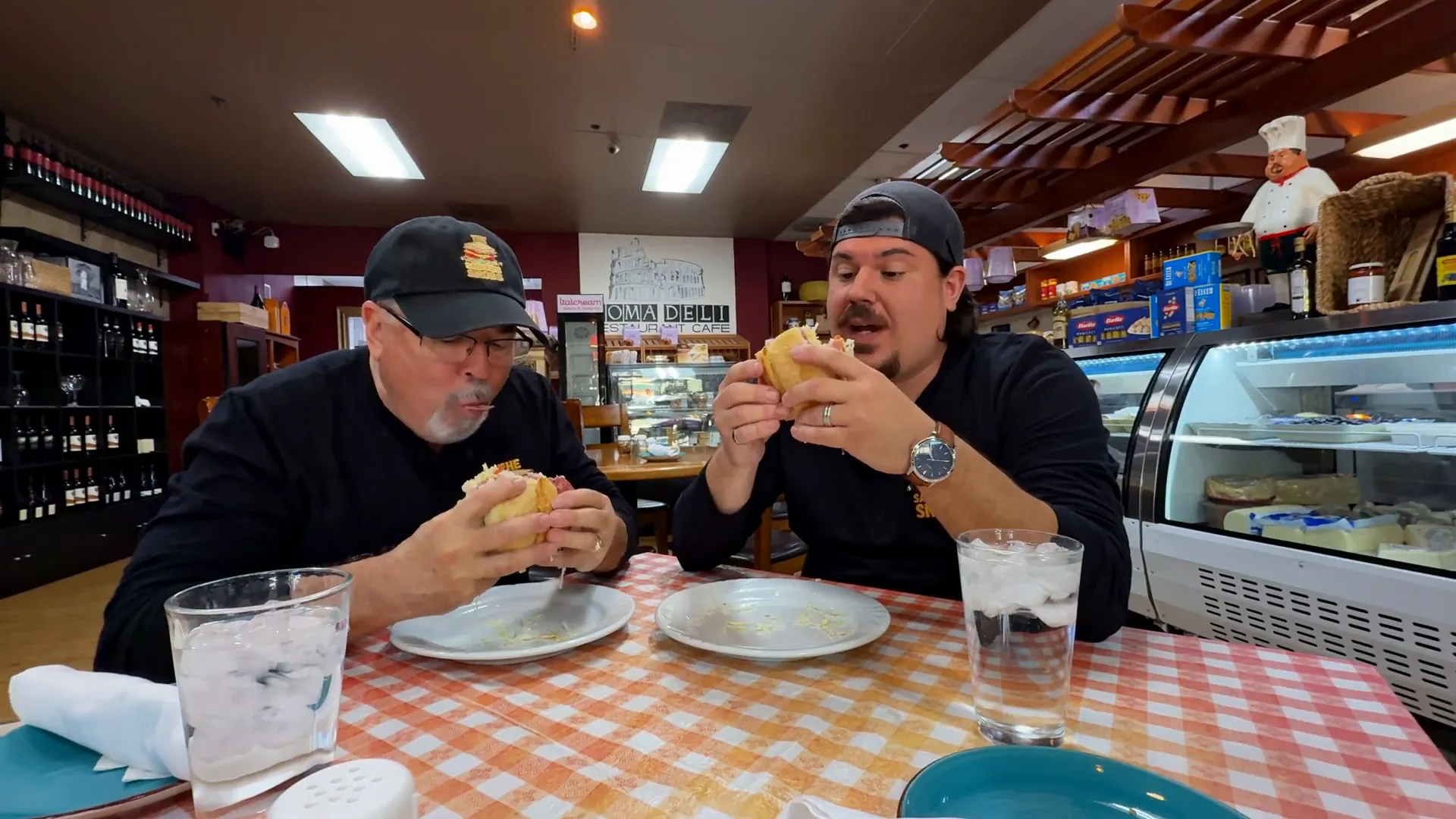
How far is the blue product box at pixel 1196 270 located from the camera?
288 centimetres

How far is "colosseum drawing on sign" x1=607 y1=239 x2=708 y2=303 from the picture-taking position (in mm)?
9375

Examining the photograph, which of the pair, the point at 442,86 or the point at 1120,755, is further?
the point at 442,86

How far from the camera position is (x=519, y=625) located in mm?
1171

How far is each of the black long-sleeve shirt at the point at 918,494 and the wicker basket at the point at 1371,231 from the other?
1.56m

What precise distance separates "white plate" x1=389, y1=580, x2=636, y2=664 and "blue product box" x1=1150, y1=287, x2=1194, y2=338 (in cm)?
288

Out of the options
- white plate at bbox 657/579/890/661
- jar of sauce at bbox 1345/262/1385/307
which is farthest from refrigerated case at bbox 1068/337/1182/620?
white plate at bbox 657/579/890/661

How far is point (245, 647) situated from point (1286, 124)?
381cm

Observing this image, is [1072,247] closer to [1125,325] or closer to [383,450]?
[1125,325]

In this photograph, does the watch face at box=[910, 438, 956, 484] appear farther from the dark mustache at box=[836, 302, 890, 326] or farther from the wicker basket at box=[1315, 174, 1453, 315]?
the wicker basket at box=[1315, 174, 1453, 315]

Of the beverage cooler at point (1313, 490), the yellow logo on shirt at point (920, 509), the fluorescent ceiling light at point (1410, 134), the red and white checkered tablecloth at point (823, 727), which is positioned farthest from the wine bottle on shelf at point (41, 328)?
the fluorescent ceiling light at point (1410, 134)

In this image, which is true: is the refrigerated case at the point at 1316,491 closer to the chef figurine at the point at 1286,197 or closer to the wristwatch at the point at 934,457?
the chef figurine at the point at 1286,197

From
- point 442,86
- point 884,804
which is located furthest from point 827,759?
point 442,86

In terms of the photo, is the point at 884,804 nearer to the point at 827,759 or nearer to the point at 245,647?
the point at 827,759

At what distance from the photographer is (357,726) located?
79cm
